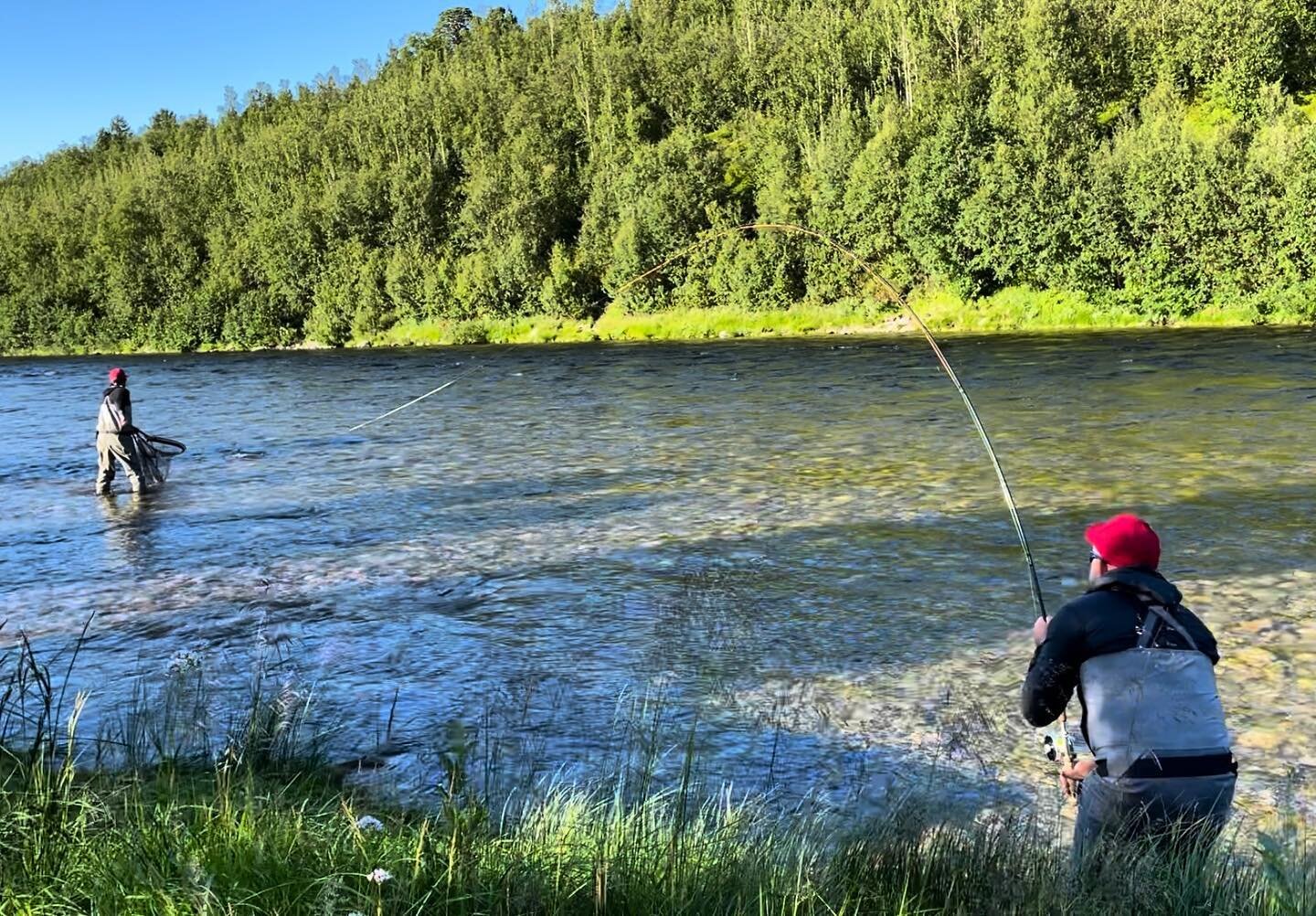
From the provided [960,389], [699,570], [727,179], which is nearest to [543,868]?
[960,389]

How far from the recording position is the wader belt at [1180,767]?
15.4 ft

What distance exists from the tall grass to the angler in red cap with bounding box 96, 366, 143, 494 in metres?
14.8

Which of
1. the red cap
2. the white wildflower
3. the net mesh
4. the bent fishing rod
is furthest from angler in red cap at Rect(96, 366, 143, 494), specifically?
the red cap

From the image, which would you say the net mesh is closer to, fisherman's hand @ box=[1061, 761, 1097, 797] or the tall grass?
the tall grass

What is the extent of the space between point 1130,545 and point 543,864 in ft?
9.66

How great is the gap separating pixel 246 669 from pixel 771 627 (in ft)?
15.6

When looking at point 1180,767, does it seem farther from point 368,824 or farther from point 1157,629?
point 368,824

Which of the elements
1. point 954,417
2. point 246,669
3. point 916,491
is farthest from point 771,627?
point 954,417

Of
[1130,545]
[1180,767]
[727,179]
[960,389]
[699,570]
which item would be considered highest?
[727,179]

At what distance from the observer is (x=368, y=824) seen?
15.4ft

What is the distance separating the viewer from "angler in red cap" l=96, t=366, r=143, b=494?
18.4 metres

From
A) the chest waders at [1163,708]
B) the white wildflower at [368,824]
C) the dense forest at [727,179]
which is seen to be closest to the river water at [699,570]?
the chest waders at [1163,708]

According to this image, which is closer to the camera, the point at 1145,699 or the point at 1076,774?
the point at 1145,699

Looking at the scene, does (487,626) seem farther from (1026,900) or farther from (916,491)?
(916,491)
